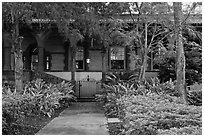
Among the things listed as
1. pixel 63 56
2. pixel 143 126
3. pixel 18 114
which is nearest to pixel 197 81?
pixel 63 56

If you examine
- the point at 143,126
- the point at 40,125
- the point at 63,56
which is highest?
the point at 63,56

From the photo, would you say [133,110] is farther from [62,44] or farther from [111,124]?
[62,44]

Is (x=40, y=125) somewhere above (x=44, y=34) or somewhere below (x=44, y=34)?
below

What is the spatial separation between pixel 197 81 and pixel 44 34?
376 inches

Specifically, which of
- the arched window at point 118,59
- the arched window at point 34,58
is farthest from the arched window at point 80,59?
the arched window at point 34,58

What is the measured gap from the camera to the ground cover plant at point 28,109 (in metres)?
7.98

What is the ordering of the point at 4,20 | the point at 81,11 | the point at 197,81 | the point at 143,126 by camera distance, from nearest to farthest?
1. the point at 143,126
2. the point at 4,20
3. the point at 81,11
4. the point at 197,81

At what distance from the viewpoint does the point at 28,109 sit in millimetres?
10789

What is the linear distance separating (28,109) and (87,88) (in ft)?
38.1

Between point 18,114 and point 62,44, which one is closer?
point 18,114

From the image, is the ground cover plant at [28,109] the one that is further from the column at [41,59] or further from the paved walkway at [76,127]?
the column at [41,59]

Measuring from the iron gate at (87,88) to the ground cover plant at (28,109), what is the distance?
16.3ft

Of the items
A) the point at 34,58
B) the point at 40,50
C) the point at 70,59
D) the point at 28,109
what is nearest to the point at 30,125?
the point at 28,109

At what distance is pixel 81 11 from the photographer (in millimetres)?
12734
